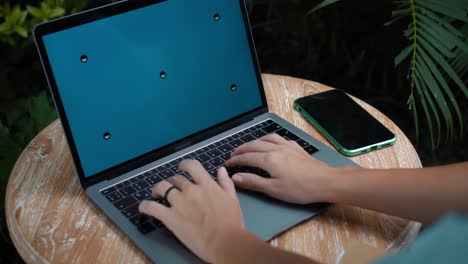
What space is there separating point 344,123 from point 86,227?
20.9 inches

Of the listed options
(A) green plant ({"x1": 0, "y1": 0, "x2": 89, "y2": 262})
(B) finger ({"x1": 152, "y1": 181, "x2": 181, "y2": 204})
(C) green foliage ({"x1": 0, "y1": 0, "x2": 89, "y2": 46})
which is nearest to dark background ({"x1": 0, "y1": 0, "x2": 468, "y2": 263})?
(A) green plant ({"x1": 0, "y1": 0, "x2": 89, "y2": 262})

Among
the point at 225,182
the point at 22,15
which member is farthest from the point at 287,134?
the point at 22,15

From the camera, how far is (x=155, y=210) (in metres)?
0.76

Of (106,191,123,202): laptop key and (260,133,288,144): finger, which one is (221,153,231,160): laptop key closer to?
(260,133,288,144): finger

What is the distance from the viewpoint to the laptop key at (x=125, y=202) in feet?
2.70

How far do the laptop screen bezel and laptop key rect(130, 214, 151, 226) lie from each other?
12 cm

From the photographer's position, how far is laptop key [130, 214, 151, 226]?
0.78 metres

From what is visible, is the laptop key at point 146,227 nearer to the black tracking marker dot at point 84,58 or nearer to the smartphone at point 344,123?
the black tracking marker dot at point 84,58

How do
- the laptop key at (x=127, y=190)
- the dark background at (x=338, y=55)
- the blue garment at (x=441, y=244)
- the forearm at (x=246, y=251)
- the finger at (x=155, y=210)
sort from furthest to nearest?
the dark background at (x=338, y=55)
the laptop key at (x=127, y=190)
the finger at (x=155, y=210)
the forearm at (x=246, y=251)
the blue garment at (x=441, y=244)

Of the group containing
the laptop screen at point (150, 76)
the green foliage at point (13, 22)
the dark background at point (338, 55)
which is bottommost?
the dark background at point (338, 55)

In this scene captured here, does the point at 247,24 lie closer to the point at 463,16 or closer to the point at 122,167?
the point at 122,167

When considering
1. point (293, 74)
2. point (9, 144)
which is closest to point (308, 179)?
point (9, 144)

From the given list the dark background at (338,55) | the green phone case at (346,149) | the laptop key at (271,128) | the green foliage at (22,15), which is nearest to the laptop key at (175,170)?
the laptop key at (271,128)

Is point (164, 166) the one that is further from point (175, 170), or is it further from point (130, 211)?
point (130, 211)
